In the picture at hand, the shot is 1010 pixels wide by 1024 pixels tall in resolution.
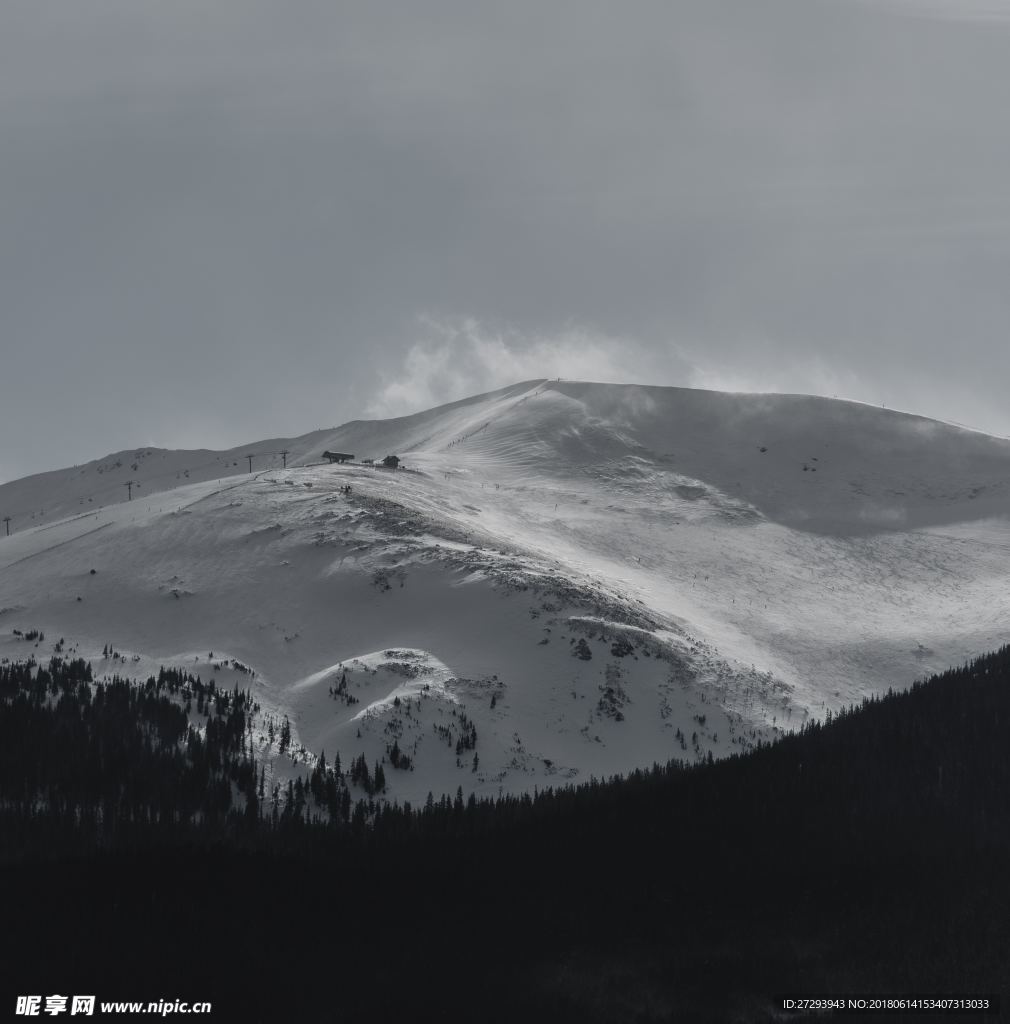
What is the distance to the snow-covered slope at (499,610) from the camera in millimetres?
102000

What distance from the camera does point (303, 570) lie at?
128 meters

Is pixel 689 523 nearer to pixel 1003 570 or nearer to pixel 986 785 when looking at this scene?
pixel 1003 570

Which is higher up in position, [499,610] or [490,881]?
[499,610]

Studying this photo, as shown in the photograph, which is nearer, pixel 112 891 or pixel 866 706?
pixel 112 891

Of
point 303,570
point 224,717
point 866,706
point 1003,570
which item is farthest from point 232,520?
point 1003,570

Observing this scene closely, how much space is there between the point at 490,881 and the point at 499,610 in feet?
132

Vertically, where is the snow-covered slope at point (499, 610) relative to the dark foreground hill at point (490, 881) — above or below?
above

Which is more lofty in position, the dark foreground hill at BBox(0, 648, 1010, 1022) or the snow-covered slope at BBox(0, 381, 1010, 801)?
the snow-covered slope at BBox(0, 381, 1010, 801)

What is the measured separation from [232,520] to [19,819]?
65.3 meters

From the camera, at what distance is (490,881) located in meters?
81.2

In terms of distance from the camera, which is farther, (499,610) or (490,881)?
(499,610)

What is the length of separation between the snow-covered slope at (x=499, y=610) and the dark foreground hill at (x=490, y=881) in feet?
26.7

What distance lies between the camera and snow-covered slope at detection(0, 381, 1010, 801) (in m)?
102

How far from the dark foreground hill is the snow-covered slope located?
8136mm
